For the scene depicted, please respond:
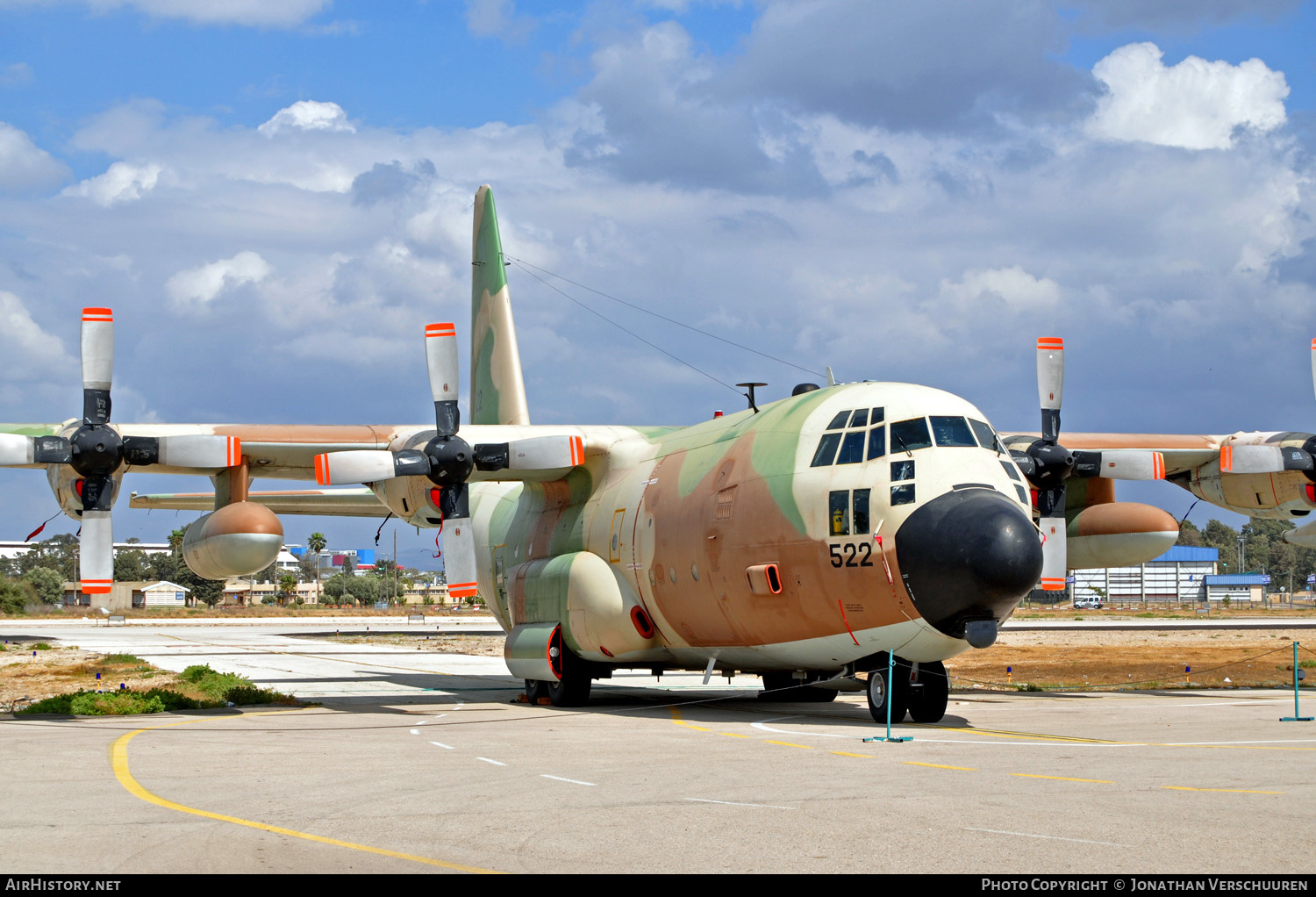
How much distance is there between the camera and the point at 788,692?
73.4 ft

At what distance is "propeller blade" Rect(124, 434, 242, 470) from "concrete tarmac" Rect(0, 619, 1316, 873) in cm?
386

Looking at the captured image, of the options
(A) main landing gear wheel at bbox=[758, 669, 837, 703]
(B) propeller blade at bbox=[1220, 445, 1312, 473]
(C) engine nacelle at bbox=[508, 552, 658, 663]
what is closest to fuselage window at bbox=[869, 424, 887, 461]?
(C) engine nacelle at bbox=[508, 552, 658, 663]

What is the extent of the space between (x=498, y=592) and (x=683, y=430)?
6121 mm

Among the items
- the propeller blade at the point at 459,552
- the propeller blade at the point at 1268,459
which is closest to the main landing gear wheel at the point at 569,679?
the propeller blade at the point at 459,552

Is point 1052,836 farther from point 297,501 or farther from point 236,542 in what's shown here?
point 297,501

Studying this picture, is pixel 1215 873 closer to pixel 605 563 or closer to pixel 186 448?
pixel 605 563

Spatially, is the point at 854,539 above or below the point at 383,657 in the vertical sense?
above

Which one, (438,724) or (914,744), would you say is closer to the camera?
(914,744)

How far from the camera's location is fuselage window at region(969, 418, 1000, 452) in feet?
52.2

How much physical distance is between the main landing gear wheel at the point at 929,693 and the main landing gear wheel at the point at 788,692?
463 centimetres

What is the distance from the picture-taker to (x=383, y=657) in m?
37.1

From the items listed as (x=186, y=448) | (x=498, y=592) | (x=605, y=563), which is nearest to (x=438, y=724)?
(x=605, y=563)

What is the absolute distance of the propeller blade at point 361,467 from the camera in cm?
1922

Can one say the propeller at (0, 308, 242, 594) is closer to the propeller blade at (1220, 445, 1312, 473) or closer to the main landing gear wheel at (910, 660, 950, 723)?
the main landing gear wheel at (910, 660, 950, 723)
